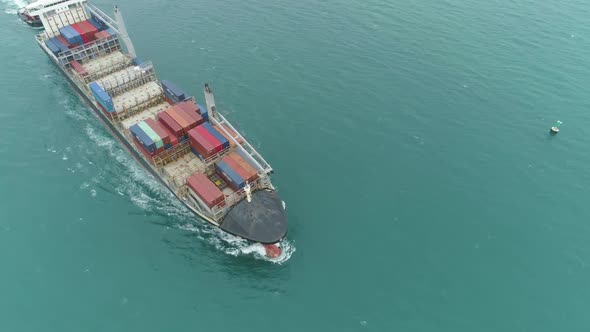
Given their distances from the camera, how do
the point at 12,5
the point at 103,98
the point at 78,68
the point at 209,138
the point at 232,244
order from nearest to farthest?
the point at 232,244 < the point at 209,138 < the point at 103,98 < the point at 78,68 < the point at 12,5

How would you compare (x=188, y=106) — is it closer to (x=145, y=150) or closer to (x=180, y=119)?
(x=180, y=119)

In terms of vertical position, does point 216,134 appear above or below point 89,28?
below

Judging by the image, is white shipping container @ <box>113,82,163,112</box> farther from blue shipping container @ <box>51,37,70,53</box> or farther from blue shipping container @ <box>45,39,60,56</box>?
blue shipping container @ <box>45,39,60,56</box>

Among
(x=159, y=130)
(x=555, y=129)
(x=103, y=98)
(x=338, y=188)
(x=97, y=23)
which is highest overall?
(x=97, y=23)

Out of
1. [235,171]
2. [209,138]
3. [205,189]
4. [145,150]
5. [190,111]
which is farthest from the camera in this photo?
[190,111]

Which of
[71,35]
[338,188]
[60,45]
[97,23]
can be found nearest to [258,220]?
[338,188]

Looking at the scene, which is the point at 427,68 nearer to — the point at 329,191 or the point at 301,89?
the point at 301,89
